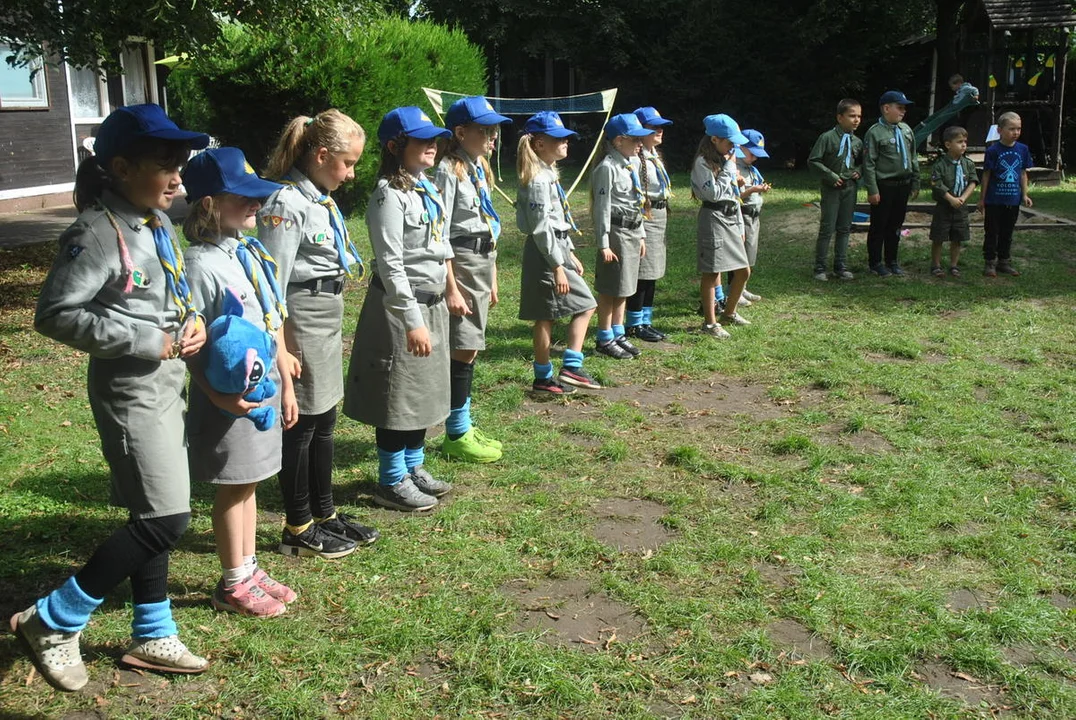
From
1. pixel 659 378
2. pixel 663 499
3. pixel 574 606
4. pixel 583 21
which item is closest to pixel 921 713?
pixel 574 606

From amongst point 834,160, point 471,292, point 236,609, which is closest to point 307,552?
point 236,609

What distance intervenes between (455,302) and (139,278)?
7.60 ft

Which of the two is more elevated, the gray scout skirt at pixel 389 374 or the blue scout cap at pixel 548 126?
the blue scout cap at pixel 548 126

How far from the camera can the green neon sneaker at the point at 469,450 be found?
18.7 ft

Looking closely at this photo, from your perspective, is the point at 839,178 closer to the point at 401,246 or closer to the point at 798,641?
the point at 401,246

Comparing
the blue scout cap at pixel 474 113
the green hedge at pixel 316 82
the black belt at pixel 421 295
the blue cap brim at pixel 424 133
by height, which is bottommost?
the black belt at pixel 421 295

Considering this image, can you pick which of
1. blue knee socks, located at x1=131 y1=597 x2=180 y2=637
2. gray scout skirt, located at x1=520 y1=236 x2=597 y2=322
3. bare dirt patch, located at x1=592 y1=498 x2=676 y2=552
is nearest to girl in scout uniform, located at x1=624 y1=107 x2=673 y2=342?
gray scout skirt, located at x1=520 y1=236 x2=597 y2=322

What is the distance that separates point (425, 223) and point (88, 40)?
18.9ft

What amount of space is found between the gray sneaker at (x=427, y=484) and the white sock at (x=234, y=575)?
1362mm

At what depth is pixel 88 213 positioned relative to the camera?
312 cm

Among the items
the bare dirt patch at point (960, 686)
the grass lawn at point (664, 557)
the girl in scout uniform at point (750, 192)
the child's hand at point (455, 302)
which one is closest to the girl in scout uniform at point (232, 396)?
the grass lawn at point (664, 557)

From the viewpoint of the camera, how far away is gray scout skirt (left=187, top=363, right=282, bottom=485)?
3580mm

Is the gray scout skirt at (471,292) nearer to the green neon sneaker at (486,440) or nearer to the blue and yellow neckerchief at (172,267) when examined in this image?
the green neon sneaker at (486,440)

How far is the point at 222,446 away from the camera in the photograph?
3.58 metres
